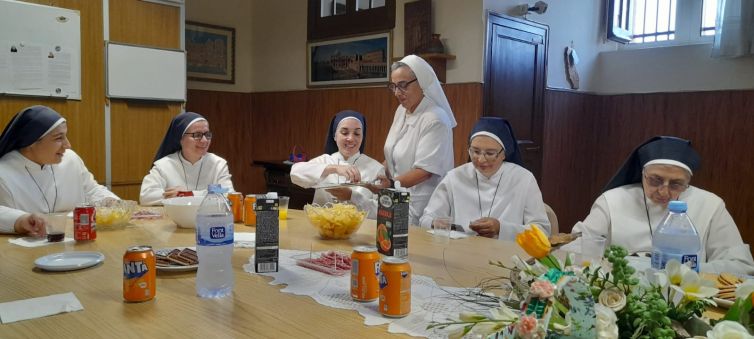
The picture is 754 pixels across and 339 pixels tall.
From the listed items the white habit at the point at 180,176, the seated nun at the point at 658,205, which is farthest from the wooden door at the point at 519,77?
the white habit at the point at 180,176

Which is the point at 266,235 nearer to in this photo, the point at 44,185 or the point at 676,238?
the point at 676,238

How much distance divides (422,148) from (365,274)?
1.94m

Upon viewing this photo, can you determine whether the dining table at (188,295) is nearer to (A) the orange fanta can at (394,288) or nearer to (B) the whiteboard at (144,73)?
(A) the orange fanta can at (394,288)

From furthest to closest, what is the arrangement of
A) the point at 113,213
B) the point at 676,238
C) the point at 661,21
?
the point at 661,21 < the point at 113,213 < the point at 676,238

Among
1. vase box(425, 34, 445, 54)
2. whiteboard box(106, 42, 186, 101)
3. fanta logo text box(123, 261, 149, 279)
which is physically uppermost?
vase box(425, 34, 445, 54)

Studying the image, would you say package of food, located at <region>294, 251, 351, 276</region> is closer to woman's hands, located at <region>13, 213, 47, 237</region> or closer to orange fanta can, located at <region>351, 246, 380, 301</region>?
orange fanta can, located at <region>351, 246, 380, 301</region>

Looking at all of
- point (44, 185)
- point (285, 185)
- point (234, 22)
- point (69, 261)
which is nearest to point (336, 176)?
point (44, 185)

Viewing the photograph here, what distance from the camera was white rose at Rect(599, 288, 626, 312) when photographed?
908mm

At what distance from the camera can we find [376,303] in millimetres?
1515

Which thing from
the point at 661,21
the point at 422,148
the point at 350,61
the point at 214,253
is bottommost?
the point at 214,253

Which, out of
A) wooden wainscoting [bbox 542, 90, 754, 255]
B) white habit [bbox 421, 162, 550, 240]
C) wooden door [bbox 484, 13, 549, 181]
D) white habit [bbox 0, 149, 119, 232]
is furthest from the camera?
wooden wainscoting [bbox 542, 90, 754, 255]

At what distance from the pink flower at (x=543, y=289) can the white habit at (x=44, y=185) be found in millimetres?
2542

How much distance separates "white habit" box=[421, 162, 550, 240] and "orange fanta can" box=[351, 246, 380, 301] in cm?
130

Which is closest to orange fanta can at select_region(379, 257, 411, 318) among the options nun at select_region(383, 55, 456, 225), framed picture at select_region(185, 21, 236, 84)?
nun at select_region(383, 55, 456, 225)
